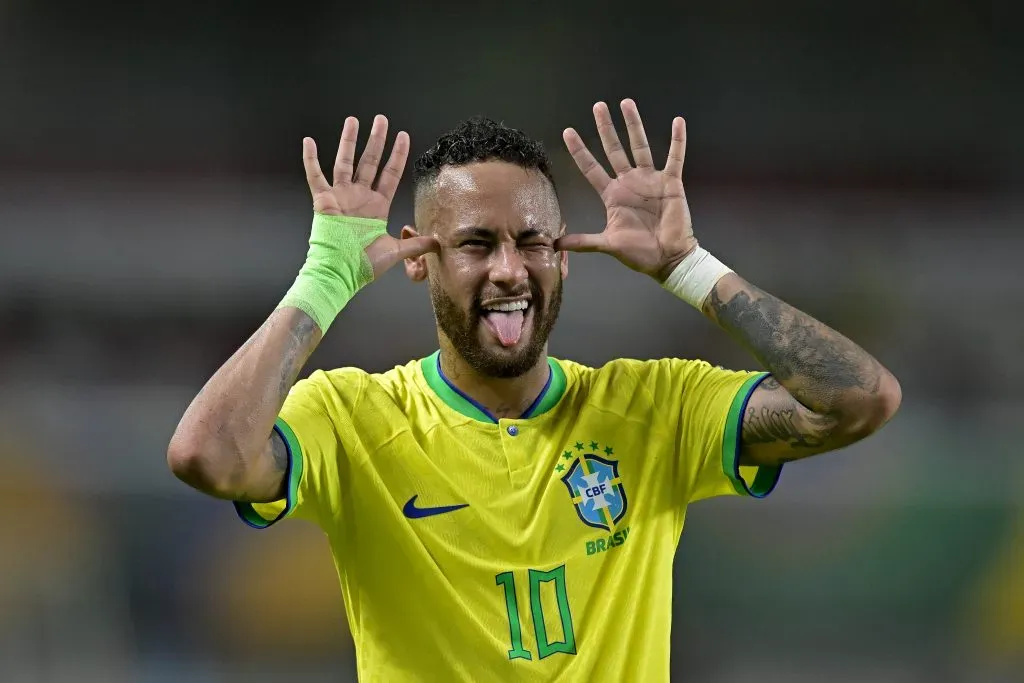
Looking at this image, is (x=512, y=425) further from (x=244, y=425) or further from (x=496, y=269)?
(x=244, y=425)

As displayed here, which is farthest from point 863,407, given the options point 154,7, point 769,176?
point 154,7

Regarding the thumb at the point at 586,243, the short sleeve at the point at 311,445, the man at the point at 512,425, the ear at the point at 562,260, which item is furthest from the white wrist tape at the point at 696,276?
the short sleeve at the point at 311,445

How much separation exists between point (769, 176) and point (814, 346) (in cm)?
367

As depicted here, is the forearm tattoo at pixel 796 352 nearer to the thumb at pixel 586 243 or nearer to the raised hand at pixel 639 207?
the raised hand at pixel 639 207

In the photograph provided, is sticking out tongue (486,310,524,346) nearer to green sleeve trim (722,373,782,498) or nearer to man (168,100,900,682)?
man (168,100,900,682)

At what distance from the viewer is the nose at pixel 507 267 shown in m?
2.55

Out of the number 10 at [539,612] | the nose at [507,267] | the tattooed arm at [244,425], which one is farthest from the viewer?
the nose at [507,267]

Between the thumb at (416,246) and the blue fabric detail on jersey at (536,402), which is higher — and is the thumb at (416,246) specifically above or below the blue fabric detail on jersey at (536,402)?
above

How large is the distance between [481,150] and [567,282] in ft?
9.31

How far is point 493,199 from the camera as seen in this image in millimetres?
2654

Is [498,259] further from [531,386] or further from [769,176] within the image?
[769,176]

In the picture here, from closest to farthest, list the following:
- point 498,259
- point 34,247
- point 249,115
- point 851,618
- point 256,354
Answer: point 256,354 → point 498,259 → point 851,618 → point 34,247 → point 249,115

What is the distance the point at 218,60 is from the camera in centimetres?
602

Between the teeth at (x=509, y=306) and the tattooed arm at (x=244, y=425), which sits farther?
the teeth at (x=509, y=306)
